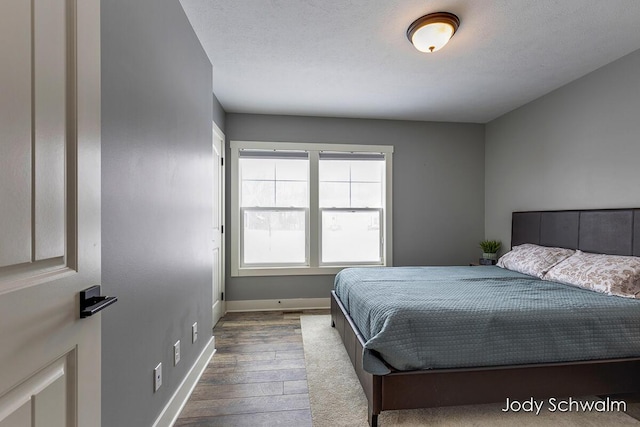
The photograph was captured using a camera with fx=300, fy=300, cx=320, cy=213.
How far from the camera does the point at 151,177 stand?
1.54m

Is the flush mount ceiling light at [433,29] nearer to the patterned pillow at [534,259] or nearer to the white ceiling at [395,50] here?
the white ceiling at [395,50]

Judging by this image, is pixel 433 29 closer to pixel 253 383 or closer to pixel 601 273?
pixel 601 273

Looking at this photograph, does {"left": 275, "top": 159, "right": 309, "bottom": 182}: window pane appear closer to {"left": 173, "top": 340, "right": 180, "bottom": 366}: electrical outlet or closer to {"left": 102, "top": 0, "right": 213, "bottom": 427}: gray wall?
{"left": 102, "top": 0, "right": 213, "bottom": 427}: gray wall

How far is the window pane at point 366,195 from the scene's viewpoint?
4.14 m

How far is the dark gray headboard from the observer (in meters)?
2.41

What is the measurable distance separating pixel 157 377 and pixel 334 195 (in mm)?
2931

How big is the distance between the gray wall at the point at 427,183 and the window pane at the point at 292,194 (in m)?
0.63

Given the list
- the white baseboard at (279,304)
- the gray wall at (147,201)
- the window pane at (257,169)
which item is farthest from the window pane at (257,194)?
the gray wall at (147,201)

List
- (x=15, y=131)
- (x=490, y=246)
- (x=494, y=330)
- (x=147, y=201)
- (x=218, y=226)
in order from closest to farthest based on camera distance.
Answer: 1. (x=15, y=131)
2. (x=147, y=201)
3. (x=494, y=330)
4. (x=218, y=226)
5. (x=490, y=246)

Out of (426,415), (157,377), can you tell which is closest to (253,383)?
(157,377)

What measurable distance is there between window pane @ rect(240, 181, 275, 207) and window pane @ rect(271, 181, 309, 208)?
11 cm

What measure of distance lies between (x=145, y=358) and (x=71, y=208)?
1043mm

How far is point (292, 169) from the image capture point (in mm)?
4008

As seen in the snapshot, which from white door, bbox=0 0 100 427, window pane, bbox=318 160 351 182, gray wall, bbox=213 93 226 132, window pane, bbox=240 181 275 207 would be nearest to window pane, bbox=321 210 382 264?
window pane, bbox=318 160 351 182
